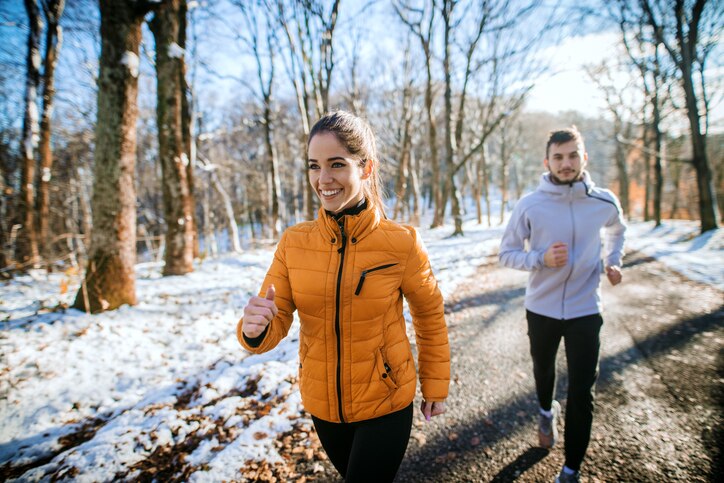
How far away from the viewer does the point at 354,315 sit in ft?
4.98

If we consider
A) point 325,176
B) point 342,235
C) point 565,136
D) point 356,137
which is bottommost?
point 342,235

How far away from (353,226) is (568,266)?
6.06 ft

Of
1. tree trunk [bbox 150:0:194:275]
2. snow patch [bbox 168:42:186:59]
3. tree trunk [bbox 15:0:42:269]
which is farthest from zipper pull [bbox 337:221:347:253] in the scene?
tree trunk [bbox 15:0:42:269]

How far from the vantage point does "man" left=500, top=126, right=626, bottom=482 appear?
7.26 feet

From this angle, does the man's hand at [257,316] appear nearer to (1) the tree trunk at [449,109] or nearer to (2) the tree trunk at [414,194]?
(1) the tree trunk at [449,109]

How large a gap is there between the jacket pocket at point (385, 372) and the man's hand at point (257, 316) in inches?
22.4

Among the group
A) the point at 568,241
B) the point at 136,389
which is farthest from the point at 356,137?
the point at 136,389

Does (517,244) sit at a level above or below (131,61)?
below

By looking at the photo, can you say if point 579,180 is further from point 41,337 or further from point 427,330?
point 41,337

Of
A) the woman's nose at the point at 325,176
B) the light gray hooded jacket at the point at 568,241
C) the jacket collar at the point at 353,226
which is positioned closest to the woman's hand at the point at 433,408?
Answer: the jacket collar at the point at 353,226

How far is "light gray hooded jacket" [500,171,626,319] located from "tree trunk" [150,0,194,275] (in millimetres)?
7915

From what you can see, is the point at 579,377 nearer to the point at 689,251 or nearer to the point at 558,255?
the point at 558,255

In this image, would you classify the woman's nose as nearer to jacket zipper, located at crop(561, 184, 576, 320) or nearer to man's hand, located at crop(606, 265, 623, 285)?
jacket zipper, located at crop(561, 184, 576, 320)

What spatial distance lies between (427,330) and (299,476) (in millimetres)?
1887
